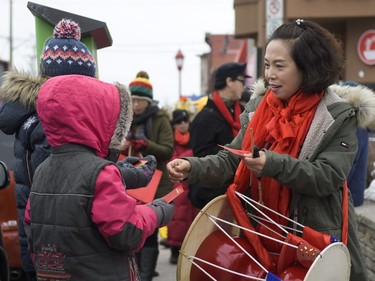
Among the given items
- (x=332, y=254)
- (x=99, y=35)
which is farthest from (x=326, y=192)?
(x=99, y=35)

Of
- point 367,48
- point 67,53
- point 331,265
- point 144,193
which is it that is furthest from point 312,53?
point 367,48

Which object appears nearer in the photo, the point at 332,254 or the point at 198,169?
the point at 332,254

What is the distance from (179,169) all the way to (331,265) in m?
0.79

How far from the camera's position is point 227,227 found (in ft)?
10.0

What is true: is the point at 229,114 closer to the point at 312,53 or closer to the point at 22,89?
the point at 22,89

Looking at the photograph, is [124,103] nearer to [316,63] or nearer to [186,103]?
[316,63]

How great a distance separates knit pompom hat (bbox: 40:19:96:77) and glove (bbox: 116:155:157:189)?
717 mm

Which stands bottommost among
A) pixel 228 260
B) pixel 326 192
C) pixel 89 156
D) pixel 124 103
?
pixel 228 260

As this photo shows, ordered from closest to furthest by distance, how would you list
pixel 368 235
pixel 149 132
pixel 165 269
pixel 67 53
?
pixel 67 53, pixel 368 235, pixel 149 132, pixel 165 269

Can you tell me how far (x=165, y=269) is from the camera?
24.0 feet

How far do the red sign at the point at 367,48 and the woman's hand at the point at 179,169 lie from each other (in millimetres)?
11650

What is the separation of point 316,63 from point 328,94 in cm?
17

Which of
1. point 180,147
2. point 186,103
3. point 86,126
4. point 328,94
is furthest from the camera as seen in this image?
point 186,103

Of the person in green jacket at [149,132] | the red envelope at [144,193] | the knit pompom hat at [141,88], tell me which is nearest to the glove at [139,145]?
the person in green jacket at [149,132]
